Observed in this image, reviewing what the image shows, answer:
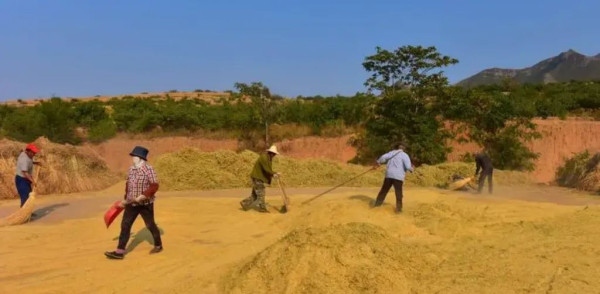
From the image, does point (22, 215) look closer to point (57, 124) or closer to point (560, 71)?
point (57, 124)

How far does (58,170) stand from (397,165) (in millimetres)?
11194

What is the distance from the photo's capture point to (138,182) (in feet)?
25.2

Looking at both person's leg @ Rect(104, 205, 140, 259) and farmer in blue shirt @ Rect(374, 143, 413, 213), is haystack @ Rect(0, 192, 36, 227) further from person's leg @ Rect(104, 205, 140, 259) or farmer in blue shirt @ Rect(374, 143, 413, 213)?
farmer in blue shirt @ Rect(374, 143, 413, 213)

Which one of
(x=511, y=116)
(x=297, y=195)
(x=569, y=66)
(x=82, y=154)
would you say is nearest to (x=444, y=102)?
(x=511, y=116)

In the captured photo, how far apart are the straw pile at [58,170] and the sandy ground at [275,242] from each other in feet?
7.34

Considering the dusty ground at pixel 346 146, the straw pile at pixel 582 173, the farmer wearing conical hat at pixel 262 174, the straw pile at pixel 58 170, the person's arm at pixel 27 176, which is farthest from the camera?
the dusty ground at pixel 346 146

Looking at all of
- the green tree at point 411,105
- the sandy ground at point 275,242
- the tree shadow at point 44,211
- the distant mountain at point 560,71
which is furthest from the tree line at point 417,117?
the distant mountain at point 560,71

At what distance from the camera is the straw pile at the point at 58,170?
1499 centimetres

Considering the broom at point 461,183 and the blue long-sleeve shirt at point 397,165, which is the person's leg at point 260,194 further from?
the broom at point 461,183

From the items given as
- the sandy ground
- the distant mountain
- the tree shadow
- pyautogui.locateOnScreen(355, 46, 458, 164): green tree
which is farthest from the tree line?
the distant mountain

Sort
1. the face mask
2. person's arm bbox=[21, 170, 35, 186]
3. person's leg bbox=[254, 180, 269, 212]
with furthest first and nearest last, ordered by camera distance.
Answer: person's leg bbox=[254, 180, 269, 212] < person's arm bbox=[21, 170, 35, 186] < the face mask

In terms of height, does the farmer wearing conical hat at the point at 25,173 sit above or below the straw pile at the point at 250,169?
above

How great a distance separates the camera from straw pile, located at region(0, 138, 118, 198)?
590 inches

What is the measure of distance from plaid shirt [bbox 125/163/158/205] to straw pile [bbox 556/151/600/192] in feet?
44.5
